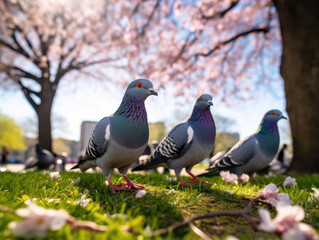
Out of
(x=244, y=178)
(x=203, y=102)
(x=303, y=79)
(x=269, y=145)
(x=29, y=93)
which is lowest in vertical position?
(x=244, y=178)

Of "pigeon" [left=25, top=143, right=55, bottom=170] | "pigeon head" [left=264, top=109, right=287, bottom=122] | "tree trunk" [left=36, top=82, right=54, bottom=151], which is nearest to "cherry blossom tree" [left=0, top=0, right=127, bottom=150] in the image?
"tree trunk" [left=36, top=82, right=54, bottom=151]

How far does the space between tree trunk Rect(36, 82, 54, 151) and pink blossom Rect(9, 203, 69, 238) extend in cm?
1578

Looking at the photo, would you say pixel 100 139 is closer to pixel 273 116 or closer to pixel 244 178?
pixel 244 178

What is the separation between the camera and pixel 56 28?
15.5 meters

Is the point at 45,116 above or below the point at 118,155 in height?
above

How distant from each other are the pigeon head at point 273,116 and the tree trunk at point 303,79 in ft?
9.66

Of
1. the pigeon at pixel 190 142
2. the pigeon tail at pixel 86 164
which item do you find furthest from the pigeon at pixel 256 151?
the pigeon tail at pixel 86 164

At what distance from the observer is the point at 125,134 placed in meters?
2.50

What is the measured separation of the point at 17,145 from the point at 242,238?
5047 centimetres

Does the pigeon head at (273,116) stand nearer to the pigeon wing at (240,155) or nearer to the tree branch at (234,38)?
the pigeon wing at (240,155)

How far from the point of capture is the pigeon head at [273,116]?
4.31 metres

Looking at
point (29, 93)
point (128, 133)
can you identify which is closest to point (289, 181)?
point (128, 133)

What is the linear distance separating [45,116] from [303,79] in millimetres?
14693

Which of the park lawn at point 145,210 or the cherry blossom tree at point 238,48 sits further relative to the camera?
the cherry blossom tree at point 238,48
